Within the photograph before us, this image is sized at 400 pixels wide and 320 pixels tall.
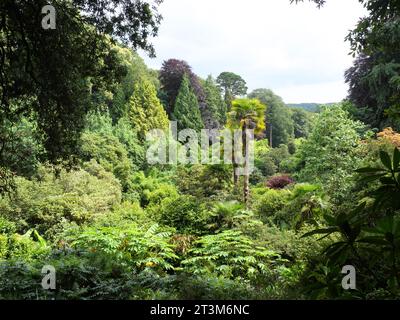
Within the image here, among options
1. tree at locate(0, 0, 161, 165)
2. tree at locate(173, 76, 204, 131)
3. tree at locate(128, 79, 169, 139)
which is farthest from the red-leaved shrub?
tree at locate(0, 0, 161, 165)

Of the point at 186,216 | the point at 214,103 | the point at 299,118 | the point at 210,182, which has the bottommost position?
the point at 186,216

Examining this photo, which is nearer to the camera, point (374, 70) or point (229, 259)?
point (229, 259)

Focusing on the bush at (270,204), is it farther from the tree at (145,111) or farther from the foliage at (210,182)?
the tree at (145,111)

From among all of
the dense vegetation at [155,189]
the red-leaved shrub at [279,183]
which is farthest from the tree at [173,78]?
the red-leaved shrub at [279,183]

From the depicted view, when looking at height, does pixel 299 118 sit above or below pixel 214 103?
above

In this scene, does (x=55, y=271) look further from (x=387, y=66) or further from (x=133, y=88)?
(x=133, y=88)

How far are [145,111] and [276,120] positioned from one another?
995 inches

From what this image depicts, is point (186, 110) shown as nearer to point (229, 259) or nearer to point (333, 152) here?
point (333, 152)

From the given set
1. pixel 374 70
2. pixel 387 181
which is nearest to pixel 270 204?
pixel 374 70

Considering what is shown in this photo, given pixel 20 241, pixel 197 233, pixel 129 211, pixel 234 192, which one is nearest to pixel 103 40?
pixel 20 241

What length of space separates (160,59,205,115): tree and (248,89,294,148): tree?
1578 cm

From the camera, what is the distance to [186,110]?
1342 inches

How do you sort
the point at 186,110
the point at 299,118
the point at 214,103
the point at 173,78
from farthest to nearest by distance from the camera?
1. the point at 299,118
2. the point at 214,103
3. the point at 173,78
4. the point at 186,110

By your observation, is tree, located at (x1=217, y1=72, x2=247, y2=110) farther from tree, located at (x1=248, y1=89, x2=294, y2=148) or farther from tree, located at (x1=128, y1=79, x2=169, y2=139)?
tree, located at (x1=128, y1=79, x2=169, y2=139)
